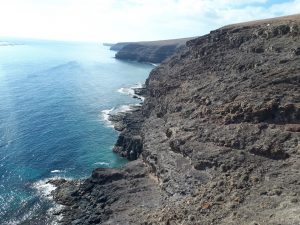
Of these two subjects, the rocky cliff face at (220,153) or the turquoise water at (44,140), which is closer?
the rocky cliff face at (220,153)

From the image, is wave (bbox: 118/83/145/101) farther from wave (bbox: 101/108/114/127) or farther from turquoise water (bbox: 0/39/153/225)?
wave (bbox: 101/108/114/127)

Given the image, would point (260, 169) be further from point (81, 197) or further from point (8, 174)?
point (8, 174)

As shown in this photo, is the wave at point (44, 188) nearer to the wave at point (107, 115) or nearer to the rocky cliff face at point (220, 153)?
the rocky cliff face at point (220, 153)

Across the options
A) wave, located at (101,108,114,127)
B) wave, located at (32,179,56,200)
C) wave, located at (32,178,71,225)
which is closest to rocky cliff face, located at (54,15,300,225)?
wave, located at (32,178,71,225)

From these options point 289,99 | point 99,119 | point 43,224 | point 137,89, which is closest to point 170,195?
point 43,224

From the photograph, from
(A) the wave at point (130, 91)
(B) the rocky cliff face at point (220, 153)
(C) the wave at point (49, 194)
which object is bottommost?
(A) the wave at point (130, 91)

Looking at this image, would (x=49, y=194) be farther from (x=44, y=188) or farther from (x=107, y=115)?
(x=107, y=115)

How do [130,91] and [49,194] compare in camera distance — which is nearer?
[49,194]

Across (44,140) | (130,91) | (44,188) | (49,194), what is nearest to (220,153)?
(49,194)

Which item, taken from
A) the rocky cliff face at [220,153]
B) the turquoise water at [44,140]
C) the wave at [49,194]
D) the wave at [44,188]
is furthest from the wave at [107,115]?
the wave at [44,188]

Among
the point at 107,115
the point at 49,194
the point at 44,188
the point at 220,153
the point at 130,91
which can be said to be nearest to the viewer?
the point at 220,153
